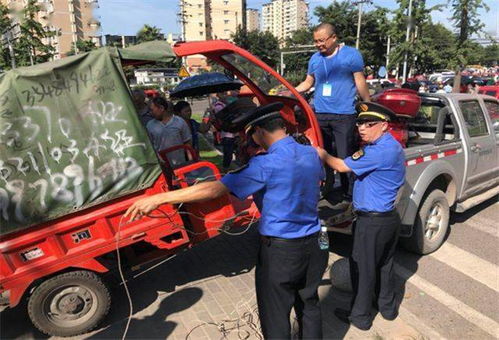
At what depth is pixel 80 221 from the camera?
3.07 metres

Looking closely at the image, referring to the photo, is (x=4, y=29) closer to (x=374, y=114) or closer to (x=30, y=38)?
(x=30, y=38)

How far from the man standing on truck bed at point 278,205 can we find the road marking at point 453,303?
1.86 meters

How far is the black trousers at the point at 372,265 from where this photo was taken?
10.6 ft

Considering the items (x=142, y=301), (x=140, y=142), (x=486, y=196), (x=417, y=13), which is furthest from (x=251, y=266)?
(x=417, y=13)

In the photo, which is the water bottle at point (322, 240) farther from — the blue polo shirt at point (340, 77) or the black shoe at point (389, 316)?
the blue polo shirt at point (340, 77)

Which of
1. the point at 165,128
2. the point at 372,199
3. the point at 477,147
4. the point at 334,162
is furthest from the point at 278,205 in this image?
the point at 477,147

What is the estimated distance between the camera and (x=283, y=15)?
481ft

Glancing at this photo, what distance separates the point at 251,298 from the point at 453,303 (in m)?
1.99

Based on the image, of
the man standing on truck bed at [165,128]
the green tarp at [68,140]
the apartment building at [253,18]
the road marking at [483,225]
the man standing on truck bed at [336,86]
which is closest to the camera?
the green tarp at [68,140]

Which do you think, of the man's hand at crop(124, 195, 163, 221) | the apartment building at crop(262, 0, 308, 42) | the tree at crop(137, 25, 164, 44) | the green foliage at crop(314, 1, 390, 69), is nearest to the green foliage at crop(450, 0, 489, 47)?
the man's hand at crop(124, 195, 163, 221)

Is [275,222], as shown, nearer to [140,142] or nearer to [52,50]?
[140,142]

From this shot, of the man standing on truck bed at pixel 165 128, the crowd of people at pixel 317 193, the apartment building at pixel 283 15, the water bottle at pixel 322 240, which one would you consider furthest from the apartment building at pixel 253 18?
the water bottle at pixel 322 240

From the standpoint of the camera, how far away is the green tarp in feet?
9.32

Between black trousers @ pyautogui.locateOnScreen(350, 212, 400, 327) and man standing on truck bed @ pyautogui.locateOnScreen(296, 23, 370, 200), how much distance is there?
115 centimetres
